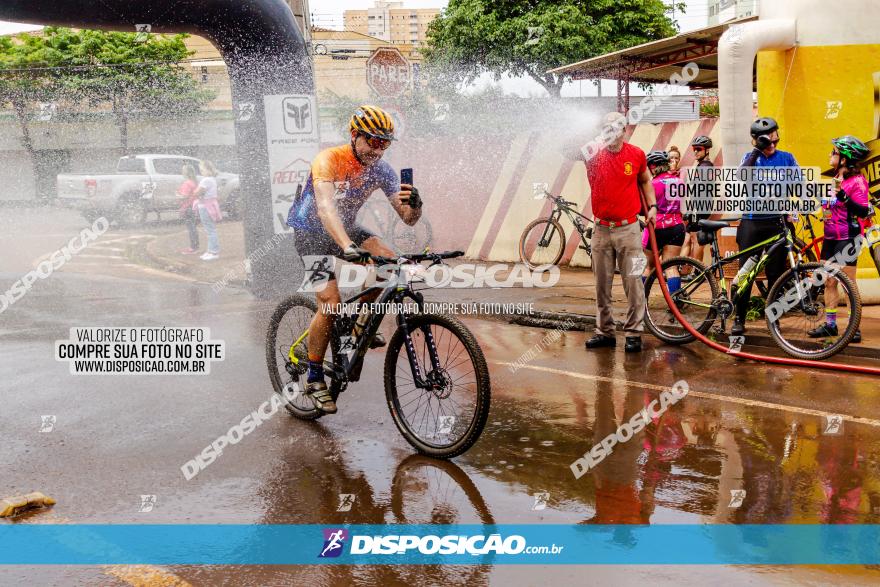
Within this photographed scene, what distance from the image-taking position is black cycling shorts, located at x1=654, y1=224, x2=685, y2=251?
1016 centimetres

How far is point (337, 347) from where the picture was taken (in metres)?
6.02

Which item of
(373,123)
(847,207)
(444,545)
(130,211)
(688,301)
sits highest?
(373,123)

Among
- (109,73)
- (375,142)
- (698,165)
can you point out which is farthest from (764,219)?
(109,73)

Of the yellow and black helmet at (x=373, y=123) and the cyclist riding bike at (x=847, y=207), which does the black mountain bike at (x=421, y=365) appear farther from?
the cyclist riding bike at (x=847, y=207)

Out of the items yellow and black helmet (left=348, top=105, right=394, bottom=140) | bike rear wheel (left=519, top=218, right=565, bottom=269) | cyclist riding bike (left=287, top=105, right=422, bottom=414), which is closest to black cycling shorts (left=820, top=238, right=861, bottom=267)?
cyclist riding bike (left=287, top=105, right=422, bottom=414)

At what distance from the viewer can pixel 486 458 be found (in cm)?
546

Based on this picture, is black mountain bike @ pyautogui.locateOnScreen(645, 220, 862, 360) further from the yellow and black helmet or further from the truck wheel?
the truck wheel

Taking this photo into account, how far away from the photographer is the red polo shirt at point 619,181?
8.29 meters

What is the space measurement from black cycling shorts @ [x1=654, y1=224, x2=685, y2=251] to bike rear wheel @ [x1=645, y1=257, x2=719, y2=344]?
1.23 metres

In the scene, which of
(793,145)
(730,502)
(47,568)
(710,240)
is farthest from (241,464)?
(793,145)

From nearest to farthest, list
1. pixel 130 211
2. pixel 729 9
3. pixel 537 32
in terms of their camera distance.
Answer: pixel 130 211 → pixel 537 32 → pixel 729 9

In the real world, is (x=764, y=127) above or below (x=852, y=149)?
above

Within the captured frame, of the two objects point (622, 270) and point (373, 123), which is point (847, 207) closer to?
point (622, 270)

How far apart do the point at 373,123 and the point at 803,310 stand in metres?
4.38
